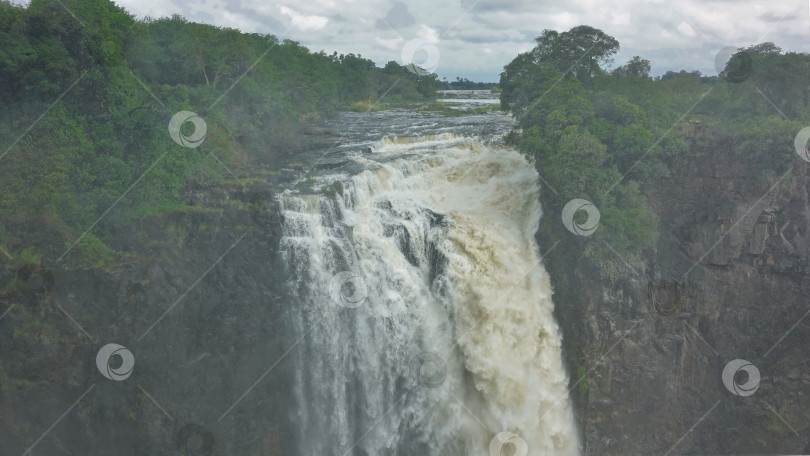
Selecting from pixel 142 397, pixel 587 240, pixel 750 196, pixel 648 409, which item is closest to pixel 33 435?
pixel 142 397

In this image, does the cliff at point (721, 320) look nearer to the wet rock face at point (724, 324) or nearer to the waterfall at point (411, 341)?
the wet rock face at point (724, 324)

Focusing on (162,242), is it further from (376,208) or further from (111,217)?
(376,208)

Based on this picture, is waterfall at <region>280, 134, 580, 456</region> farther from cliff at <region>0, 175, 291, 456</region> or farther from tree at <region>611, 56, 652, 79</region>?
tree at <region>611, 56, 652, 79</region>

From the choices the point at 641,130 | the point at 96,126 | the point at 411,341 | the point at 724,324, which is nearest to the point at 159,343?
the point at 411,341

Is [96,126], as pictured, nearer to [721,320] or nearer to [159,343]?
[159,343]

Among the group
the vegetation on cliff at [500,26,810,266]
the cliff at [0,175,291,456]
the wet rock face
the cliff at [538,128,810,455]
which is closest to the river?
the cliff at [0,175,291,456]

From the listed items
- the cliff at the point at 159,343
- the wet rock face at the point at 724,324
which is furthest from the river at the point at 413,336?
the wet rock face at the point at 724,324
